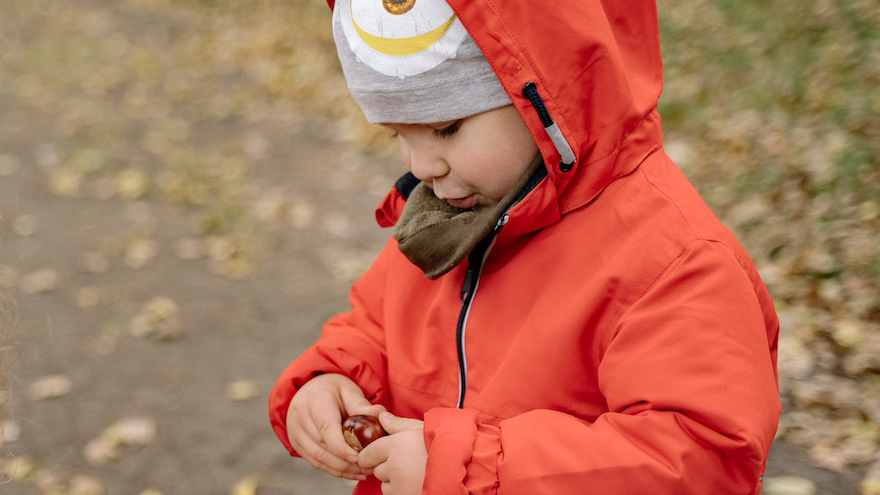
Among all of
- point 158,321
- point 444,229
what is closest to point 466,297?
point 444,229

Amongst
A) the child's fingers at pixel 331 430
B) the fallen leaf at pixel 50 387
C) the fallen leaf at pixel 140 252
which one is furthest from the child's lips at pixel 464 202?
the fallen leaf at pixel 140 252

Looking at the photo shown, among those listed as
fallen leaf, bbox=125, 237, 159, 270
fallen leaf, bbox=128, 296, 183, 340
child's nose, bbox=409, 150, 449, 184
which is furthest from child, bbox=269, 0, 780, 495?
fallen leaf, bbox=125, 237, 159, 270

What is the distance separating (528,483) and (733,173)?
3734 mm

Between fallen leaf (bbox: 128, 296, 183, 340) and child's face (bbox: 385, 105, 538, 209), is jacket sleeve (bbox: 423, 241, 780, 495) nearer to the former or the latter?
child's face (bbox: 385, 105, 538, 209)

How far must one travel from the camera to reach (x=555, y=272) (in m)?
1.72

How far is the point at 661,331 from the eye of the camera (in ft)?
4.86

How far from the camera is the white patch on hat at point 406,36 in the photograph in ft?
5.27

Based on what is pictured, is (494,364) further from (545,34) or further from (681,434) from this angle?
(545,34)

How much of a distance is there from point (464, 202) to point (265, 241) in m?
4.14

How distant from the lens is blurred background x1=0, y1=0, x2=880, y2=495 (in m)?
3.46

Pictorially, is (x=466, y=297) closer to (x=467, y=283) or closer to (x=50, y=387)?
(x=467, y=283)

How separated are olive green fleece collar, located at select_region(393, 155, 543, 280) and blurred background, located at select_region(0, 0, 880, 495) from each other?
1129mm

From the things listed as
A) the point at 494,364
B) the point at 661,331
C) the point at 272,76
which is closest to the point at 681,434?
the point at 661,331

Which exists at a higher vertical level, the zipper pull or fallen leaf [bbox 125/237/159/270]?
the zipper pull
